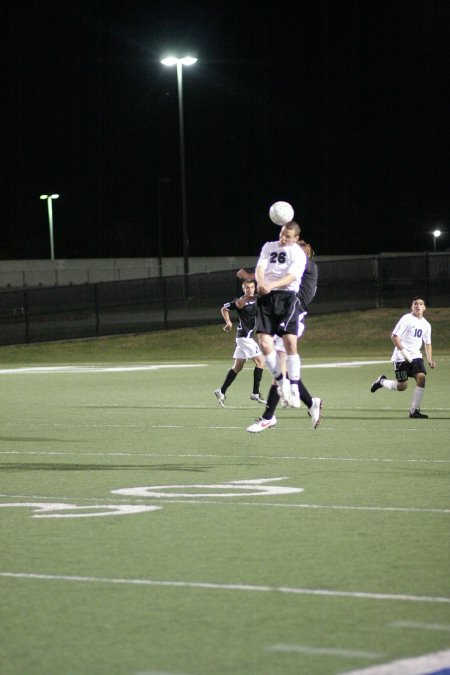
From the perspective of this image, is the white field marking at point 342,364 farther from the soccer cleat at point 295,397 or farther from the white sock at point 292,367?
the soccer cleat at point 295,397

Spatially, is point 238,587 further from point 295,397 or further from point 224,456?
point 295,397

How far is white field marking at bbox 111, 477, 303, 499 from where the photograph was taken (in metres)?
10.3

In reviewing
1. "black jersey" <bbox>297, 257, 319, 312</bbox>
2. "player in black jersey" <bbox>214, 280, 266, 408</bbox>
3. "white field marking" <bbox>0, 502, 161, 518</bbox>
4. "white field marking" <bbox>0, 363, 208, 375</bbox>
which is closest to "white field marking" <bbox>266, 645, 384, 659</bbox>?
"white field marking" <bbox>0, 502, 161, 518</bbox>

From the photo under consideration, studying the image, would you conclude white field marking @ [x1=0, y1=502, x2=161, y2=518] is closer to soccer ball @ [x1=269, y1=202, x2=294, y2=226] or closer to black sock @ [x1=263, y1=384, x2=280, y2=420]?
black sock @ [x1=263, y1=384, x2=280, y2=420]

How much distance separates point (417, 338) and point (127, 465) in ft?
22.4

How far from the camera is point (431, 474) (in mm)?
11273

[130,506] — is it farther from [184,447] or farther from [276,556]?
[184,447]

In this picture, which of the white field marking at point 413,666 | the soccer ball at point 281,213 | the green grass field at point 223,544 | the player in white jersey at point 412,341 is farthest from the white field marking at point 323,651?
the player in white jersey at point 412,341

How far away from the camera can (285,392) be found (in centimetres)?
1332

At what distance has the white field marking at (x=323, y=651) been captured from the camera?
5270mm

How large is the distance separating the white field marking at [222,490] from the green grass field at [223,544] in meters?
0.03

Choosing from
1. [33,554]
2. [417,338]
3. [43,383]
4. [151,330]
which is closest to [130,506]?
[33,554]

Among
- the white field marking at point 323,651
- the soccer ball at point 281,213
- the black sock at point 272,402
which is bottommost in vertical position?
the white field marking at point 323,651

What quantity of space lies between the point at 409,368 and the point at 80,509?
9.46 metres
